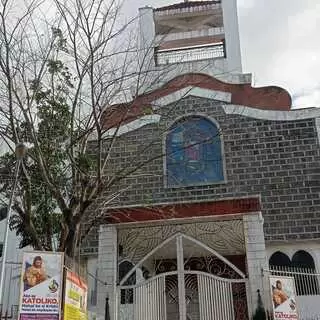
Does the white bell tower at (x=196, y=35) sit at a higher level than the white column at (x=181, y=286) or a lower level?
higher

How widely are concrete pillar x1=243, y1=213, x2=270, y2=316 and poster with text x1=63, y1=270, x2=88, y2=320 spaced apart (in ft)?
11.8

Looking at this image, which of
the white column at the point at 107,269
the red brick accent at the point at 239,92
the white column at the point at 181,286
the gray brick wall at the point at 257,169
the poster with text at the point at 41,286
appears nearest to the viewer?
the poster with text at the point at 41,286

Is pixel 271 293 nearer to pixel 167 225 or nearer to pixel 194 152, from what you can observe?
pixel 167 225

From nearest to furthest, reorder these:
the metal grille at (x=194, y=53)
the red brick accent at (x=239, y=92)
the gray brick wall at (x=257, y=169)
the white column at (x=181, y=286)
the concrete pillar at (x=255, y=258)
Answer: the concrete pillar at (x=255, y=258), the white column at (x=181, y=286), the gray brick wall at (x=257, y=169), the red brick accent at (x=239, y=92), the metal grille at (x=194, y=53)

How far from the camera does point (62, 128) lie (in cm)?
1216

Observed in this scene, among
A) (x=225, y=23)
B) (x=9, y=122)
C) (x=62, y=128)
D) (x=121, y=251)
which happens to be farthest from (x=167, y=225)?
(x=225, y=23)

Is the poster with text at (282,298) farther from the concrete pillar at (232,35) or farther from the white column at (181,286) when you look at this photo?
the concrete pillar at (232,35)

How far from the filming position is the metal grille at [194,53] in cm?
1950

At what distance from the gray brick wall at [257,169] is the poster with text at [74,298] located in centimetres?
575

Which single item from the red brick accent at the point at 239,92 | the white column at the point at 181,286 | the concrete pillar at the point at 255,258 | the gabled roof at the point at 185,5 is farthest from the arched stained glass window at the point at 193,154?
the gabled roof at the point at 185,5

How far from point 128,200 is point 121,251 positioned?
397cm

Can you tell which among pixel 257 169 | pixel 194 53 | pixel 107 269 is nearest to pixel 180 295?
pixel 107 269

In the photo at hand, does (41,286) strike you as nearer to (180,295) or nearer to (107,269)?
(107,269)

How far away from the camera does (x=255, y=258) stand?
36.1 feet
